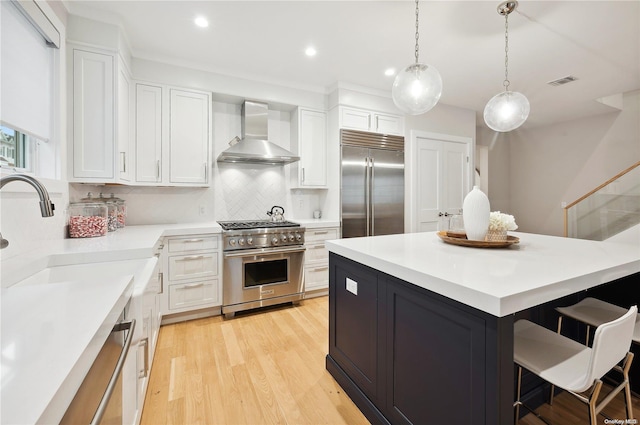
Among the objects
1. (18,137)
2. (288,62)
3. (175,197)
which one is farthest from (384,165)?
(18,137)

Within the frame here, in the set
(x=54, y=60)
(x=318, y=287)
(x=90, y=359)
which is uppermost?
(x=54, y=60)

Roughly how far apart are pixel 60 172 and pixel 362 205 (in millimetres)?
3022

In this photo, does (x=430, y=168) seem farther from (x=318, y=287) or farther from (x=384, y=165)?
(x=318, y=287)

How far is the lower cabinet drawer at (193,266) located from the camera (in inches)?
108

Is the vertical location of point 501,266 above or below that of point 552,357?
above

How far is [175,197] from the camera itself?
10.8 feet

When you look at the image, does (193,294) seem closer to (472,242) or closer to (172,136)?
(172,136)

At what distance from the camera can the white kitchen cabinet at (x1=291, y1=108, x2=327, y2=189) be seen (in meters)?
3.68

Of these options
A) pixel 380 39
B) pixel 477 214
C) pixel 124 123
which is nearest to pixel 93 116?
pixel 124 123

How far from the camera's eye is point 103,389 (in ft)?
2.57

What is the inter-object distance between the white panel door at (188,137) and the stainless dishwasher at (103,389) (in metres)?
2.32

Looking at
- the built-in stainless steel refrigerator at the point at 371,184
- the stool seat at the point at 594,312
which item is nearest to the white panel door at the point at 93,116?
the built-in stainless steel refrigerator at the point at 371,184

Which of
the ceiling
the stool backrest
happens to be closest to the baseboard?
the stool backrest

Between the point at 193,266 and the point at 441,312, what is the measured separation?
2.45 meters
